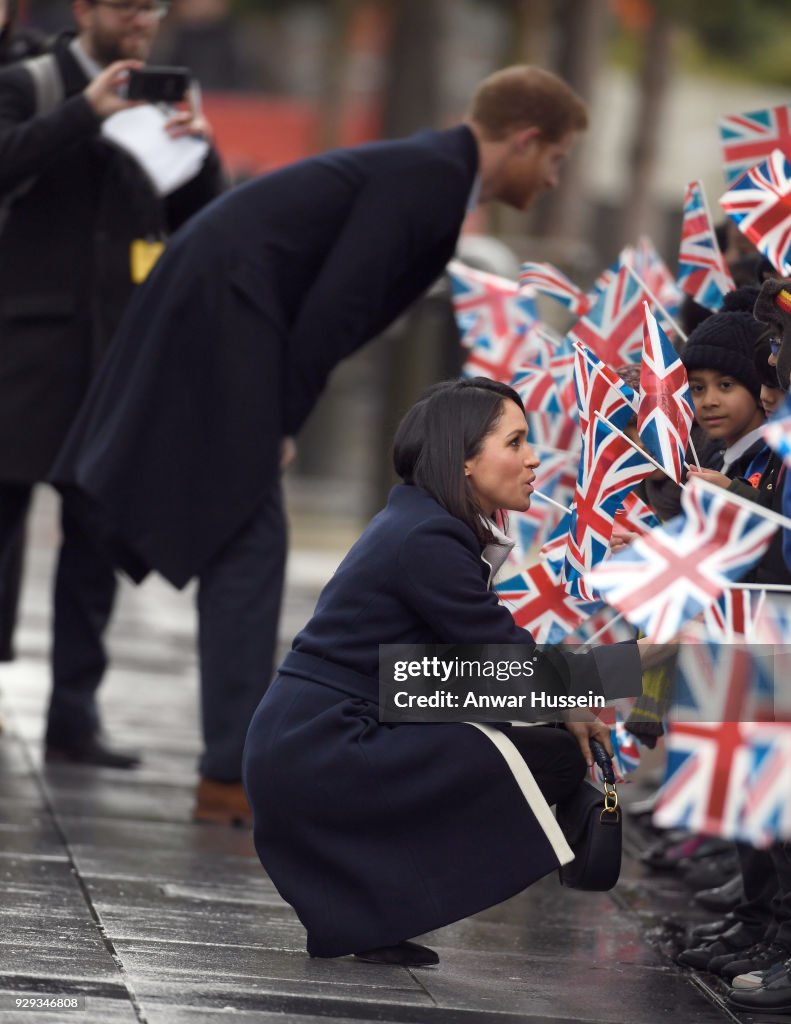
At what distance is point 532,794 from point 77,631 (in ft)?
7.94

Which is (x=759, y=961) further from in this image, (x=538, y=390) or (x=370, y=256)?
(x=370, y=256)

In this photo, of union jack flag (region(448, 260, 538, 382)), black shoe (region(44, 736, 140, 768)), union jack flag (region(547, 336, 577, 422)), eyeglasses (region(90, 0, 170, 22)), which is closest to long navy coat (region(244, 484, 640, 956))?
union jack flag (region(547, 336, 577, 422))

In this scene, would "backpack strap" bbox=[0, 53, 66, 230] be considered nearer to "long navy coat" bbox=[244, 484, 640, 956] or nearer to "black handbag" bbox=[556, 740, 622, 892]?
"long navy coat" bbox=[244, 484, 640, 956]

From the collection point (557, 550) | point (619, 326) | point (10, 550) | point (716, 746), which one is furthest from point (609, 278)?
point (716, 746)

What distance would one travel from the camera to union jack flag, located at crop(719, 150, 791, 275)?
13.2 ft

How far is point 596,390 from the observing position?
4000 millimetres

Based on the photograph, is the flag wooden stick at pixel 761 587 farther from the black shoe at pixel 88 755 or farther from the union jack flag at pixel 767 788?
the black shoe at pixel 88 755

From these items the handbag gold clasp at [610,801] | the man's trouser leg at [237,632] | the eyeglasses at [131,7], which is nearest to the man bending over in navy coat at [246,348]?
the man's trouser leg at [237,632]

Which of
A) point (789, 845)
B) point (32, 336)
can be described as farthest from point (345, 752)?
point (32, 336)

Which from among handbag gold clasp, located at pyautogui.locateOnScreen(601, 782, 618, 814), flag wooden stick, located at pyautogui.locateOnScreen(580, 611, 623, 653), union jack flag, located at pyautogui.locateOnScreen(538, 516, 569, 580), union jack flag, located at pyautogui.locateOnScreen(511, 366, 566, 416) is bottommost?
handbag gold clasp, located at pyautogui.locateOnScreen(601, 782, 618, 814)

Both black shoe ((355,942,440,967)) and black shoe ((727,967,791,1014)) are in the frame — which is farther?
black shoe ((355,942,440,967))

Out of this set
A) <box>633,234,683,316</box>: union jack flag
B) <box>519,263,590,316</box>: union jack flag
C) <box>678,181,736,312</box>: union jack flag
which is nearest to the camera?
<box>678,181,736,312</box>: union jack flag

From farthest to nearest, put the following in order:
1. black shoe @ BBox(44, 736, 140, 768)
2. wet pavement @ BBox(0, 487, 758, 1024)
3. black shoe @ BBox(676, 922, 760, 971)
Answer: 1. black shoe @ BBox(44, 736, 140, 768)
2. black shoe @ BBox(676, 922, 760, 971)
3. wet pavement @ BBox(0, 487, 758, 1024)

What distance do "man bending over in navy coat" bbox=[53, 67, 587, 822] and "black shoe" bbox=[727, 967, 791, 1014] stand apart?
1.77 meters
